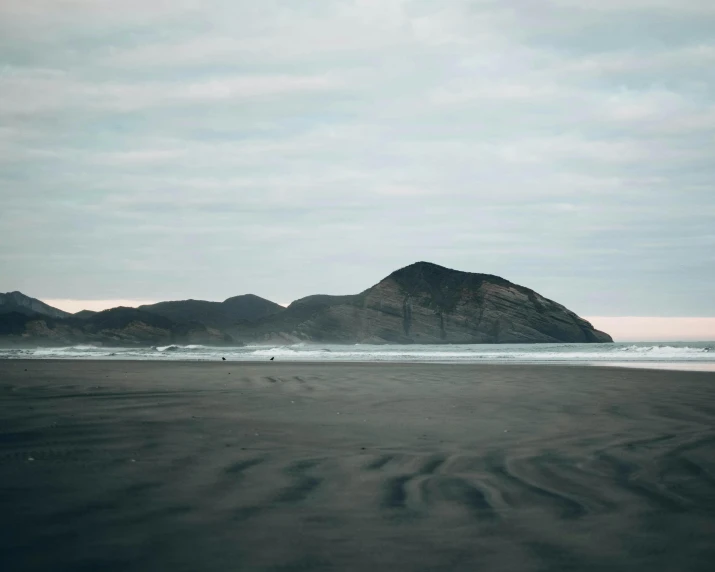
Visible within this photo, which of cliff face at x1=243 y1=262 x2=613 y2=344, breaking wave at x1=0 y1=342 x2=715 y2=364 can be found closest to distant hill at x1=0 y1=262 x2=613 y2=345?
cliff face at x1=243 y1=262 x2=613 y2=344

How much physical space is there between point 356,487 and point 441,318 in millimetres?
123867

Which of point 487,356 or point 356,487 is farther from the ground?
point 487,356

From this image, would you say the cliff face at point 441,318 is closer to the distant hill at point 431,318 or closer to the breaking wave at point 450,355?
the distant hill at point 431,318

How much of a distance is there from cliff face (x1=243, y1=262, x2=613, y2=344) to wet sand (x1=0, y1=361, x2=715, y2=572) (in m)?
112

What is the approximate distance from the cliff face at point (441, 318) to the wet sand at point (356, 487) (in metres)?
112

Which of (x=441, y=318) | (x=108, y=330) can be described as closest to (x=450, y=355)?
(x=108, y=330)

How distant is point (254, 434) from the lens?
903cm

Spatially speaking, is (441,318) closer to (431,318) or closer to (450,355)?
(431,318)

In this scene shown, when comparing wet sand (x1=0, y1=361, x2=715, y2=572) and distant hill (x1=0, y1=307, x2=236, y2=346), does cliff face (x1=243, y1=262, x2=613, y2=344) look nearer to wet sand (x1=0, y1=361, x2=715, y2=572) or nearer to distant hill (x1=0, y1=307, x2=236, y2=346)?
distant hill (x1=0, y1=307, x2=236, y2=346)

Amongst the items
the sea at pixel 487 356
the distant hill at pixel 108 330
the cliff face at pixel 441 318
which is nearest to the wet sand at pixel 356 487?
the sea at pixel 487 356

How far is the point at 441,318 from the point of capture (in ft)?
422

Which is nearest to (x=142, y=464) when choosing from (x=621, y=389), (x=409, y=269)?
(x=621, y=389)

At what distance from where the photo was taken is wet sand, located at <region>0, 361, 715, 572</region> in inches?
163

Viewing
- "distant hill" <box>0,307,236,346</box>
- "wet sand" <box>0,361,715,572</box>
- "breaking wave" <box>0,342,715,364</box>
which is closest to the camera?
"wet sand" <box>0,361,715,572</box>
